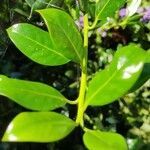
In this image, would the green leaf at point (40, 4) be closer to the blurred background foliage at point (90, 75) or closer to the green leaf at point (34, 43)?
the green leaf at point (34, 43)

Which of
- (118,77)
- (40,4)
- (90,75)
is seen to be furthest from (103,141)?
(90,75)

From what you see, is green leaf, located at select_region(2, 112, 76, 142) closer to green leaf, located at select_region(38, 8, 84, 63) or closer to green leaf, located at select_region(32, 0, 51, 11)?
green leaf, located at select_region(38, 8, 84, 63)

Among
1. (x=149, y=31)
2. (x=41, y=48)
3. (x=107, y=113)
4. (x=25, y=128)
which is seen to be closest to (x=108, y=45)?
(x=149, y=31)

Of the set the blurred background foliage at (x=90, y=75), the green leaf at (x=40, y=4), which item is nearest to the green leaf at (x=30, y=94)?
the green leaf at (x=40, y=4)

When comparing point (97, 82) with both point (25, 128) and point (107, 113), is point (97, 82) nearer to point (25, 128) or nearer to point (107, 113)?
point (25, 128)

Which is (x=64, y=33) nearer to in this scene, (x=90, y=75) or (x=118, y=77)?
(x=118, y=77)

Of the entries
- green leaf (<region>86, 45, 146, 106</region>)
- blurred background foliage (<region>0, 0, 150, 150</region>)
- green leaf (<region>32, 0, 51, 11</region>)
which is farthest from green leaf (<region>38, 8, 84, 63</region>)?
blurred background foliage (<region>0, 0, 150, 150</region>)
